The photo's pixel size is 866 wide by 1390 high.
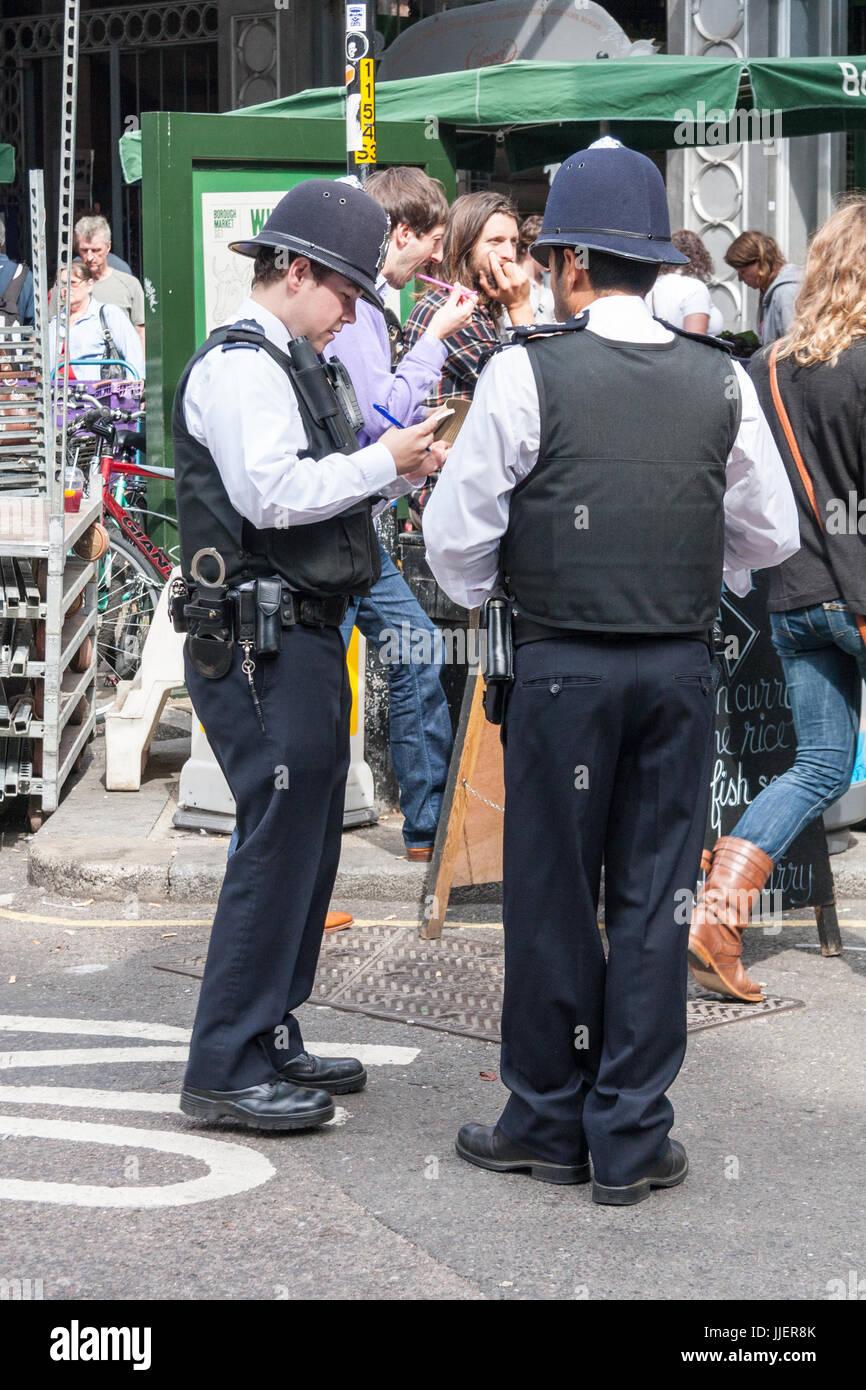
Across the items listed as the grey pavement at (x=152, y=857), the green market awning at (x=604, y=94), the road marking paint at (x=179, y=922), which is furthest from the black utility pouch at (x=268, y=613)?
the green market awning at (x=604, y=94)

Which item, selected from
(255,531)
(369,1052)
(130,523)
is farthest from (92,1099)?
(130,523)

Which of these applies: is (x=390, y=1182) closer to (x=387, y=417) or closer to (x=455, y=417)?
(x=387, y=417)

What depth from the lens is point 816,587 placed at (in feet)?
16.5

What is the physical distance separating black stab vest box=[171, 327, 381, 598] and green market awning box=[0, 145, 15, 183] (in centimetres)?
1050

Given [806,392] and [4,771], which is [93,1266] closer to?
[806,392]


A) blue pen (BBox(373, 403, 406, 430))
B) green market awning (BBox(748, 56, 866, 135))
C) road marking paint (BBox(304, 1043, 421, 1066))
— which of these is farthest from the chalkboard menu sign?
green market awning (BBox(748, 56, 866, 135))

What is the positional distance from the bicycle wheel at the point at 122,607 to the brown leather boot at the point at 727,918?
422 cm

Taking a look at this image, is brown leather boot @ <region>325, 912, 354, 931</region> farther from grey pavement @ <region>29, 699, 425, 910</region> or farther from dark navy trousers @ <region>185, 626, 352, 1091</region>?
dark navy trousers @ <region>185, 626, 352, 1091</region>

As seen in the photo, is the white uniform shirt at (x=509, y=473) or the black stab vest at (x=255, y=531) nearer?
the white uniform shirt at (x=509, y=473)

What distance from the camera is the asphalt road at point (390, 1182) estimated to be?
3.26 meters

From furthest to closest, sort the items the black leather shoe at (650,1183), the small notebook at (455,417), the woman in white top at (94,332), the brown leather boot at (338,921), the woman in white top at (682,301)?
1. the woman in white top at (94,332)
2. the woman in white top at (682,301)
3. the brown leather boot at (338,921)
4. the small notebook at (455,417)
5. the black leather shoe at (650,1183)

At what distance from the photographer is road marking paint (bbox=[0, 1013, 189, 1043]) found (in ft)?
15.3

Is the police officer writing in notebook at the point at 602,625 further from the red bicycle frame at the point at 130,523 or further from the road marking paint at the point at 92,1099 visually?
the red bicycle frame at the point at 130,523

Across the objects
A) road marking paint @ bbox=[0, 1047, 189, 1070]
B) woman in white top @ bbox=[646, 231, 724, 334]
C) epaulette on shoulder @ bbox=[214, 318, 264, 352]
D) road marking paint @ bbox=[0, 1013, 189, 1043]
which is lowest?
road marking paint @ bbox=[0, 1047, 189, 1070]
